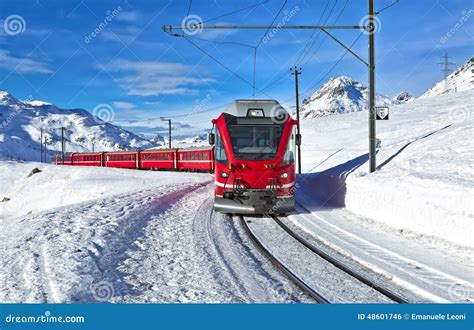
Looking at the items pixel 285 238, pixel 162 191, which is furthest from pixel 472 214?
pixel 162 191

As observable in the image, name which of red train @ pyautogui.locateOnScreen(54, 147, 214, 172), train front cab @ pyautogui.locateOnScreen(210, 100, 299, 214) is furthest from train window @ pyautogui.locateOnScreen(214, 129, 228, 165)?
red train @ pyautogui.locateOnScreen(54, 147, 214, 172)

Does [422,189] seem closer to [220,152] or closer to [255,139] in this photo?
[255,139]

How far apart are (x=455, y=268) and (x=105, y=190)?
27.4 m

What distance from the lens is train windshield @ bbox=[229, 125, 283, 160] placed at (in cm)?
1326

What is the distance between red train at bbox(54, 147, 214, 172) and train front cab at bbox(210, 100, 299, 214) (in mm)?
19247

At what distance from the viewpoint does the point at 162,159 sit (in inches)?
1753

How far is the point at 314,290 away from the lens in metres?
6.60

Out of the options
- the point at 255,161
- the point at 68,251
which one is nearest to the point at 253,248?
the point at 68,251

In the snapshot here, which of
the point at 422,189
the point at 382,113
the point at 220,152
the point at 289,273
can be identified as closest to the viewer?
the point at 289,273

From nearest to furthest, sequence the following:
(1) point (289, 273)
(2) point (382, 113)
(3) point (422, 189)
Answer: (1) point (289, 273)
(3) point (422, 189)
(2) point (382, 113)

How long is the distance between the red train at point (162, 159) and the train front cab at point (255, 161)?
19247 millimetres

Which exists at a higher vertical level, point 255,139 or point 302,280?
point 255,139

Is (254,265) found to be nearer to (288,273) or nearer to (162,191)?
(288,273)

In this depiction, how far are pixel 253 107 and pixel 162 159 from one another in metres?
31.7
